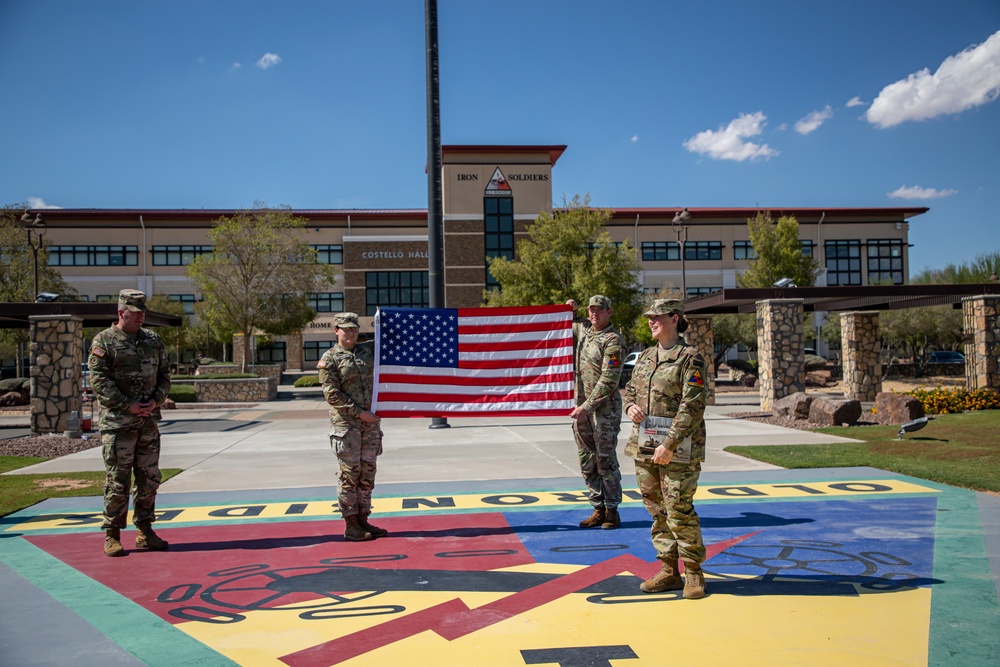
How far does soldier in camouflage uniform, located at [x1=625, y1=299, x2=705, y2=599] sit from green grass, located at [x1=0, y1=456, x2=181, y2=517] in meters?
6.87

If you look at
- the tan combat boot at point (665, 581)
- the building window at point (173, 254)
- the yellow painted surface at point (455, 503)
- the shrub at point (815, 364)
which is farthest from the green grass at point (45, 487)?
the building window at point (173, 254)

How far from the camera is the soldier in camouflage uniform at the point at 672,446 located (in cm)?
547

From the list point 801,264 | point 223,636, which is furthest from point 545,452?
point 801,264

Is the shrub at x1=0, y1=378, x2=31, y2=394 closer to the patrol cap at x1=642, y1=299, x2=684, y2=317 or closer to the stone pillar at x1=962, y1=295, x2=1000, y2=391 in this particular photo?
the patrol cap at x1=642, y1=299, x2=684, y2=317

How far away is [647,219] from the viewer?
199 ft

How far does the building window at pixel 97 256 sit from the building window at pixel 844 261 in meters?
55.2

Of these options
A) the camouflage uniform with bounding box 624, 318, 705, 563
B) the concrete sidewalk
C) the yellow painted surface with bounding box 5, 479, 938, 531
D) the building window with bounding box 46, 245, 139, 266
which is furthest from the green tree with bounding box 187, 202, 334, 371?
the camouflage uniform with bounding box 624, 318, 705, 563

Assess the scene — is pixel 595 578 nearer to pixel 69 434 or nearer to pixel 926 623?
pixel 926 623

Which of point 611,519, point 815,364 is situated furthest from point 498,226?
point 611,519

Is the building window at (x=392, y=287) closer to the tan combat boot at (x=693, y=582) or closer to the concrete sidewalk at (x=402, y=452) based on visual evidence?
the concrete sidewalk at (x=402, y=452)

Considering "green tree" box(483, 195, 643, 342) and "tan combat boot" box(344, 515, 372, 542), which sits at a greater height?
"green tree" box(483, 195, 643, 342)

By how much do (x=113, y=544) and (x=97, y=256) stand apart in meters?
59.8

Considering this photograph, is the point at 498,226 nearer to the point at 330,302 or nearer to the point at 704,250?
the point at 330,302

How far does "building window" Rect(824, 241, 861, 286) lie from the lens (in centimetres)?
6272
